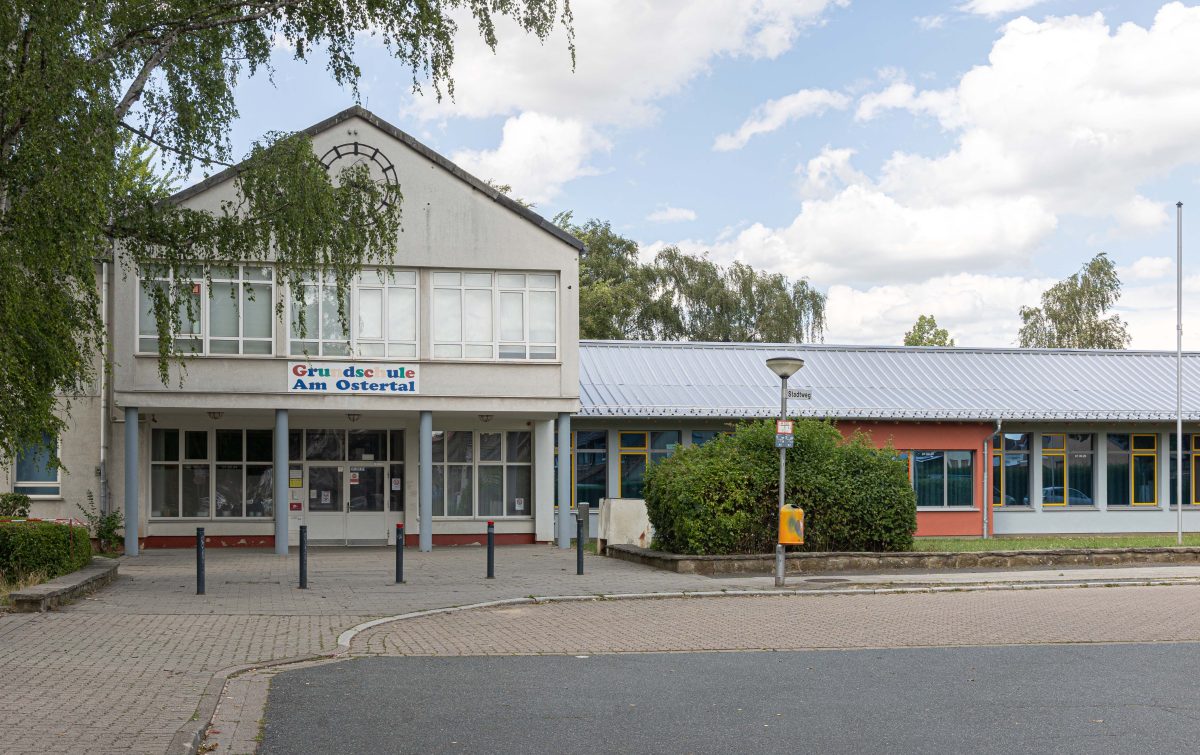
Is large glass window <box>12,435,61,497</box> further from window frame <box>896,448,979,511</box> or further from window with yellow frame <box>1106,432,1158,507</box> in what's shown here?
window with yellow frame <box>1106,432,1158,507</box>

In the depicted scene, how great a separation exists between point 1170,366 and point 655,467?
2163 cm

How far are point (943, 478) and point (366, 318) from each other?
1566 cm

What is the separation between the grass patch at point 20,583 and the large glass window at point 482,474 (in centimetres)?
1291

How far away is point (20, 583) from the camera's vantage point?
15633mm

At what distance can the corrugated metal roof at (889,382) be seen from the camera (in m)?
31.5

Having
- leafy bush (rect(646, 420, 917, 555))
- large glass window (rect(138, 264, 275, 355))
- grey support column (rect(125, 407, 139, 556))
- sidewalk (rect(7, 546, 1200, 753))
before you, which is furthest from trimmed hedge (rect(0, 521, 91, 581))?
leafy bush (rect(646, 420, 917, 555))

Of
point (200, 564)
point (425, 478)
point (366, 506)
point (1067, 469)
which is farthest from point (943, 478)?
point (200, 564)

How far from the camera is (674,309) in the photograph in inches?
2324

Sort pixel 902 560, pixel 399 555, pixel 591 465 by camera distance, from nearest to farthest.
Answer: pixel 399 555
pixel 902 560
pixel 591 465

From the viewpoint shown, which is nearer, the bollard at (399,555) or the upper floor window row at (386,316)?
the bollard at (399,555)

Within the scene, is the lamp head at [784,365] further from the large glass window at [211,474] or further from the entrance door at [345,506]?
the large glass window at [211,474]

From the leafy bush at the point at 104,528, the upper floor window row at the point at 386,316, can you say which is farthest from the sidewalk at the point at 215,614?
the upper floor window row at the point at 386,316

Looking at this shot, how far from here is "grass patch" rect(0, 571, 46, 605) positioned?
48.9 feet

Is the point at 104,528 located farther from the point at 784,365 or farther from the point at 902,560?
the point at 902,560
